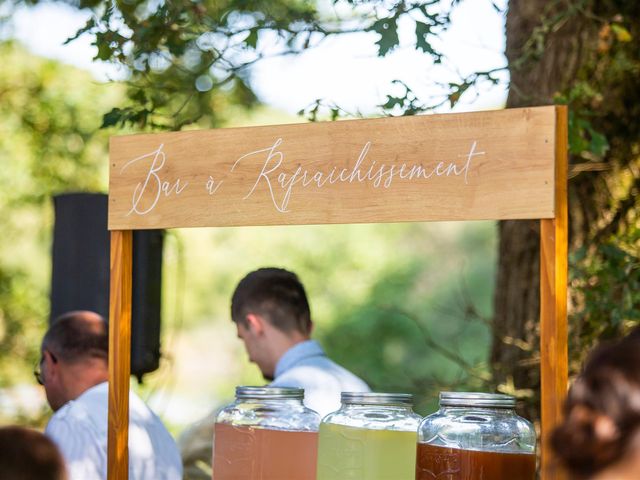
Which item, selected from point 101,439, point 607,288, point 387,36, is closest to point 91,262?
point 101,439

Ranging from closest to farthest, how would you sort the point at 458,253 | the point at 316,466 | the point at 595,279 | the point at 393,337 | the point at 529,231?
the point at 316,466 → the point at 595,279 → the point at 529,231 → the point at 393,337 → the point at 458,253

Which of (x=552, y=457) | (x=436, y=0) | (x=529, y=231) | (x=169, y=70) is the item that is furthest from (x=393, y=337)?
(x=552, y=457)

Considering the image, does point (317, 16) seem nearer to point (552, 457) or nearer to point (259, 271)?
point (259, 271)

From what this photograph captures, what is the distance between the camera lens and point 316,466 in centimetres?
209

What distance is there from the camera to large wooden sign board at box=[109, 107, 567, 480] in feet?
6.46

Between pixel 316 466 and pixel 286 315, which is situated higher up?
pixel 286 315

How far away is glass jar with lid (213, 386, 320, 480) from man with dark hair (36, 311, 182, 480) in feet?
2.64

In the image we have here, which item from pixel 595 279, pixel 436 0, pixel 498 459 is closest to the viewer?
pixel 498 459

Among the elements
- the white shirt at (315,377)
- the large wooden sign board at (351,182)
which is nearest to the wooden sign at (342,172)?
the large wooden sign board at (351,182)

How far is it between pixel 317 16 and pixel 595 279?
142cm

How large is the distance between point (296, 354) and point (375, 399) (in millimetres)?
1199

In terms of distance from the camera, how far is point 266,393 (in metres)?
2.09

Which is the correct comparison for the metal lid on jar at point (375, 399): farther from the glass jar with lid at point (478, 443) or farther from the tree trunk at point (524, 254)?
the tree trunk at point (524, 254)

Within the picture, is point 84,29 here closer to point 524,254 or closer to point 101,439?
point 101,439
